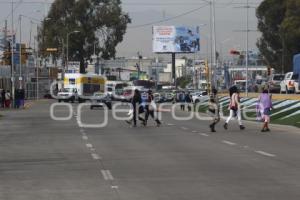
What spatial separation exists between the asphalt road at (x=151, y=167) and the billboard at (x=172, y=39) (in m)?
91.7

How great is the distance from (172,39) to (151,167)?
341ft

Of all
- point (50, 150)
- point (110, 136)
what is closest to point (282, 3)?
point (110, 136)

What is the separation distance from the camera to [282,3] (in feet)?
303

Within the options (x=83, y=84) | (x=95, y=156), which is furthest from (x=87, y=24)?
(x=95, y=156)

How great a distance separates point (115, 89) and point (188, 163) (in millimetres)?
98383

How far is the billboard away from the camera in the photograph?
4683 inches

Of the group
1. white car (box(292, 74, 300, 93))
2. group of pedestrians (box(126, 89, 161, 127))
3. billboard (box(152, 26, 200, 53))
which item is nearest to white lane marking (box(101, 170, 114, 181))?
group of pedestrians (box(126, 89, 161, 127))

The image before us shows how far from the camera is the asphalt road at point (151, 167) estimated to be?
40.2 ft

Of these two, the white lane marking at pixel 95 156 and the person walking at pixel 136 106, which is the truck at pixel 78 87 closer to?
the person walking at pixel 136 106

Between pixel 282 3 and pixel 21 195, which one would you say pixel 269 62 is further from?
pixel 21 195

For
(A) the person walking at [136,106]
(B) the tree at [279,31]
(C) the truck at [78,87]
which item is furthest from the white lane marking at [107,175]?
(C) the truck at [78,87]

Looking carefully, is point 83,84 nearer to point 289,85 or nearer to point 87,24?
point 87,24

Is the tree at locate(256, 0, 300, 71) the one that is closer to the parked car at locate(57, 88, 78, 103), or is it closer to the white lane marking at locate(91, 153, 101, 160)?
the parked car at locate(57, 88, 78, 103)

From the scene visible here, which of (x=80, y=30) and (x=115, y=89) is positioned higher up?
(x=80, y=30)
